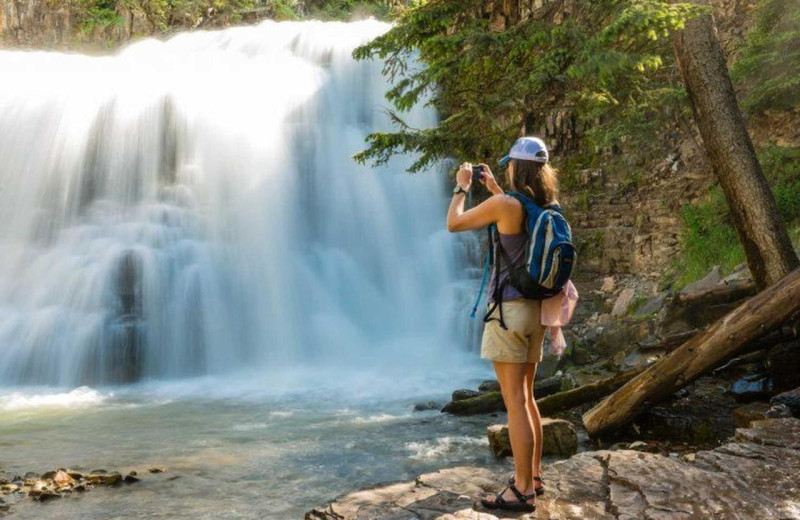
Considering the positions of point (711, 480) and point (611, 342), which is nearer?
point (711, 480)

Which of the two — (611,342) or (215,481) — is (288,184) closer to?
(611,342)

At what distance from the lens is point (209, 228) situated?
15234 mm

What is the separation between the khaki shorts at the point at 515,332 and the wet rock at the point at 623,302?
9.14 meters

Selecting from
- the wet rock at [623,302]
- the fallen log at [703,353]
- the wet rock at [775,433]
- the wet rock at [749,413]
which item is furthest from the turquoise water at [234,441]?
the wet rock at [623,302]

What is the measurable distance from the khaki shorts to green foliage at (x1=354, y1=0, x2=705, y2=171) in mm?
2858

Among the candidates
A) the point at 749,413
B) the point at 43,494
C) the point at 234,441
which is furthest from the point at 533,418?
the point at 234,441

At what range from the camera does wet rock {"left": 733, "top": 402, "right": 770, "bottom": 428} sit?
5.86 meters

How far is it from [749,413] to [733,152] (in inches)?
100

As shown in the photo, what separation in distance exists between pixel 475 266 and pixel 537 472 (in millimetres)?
11650

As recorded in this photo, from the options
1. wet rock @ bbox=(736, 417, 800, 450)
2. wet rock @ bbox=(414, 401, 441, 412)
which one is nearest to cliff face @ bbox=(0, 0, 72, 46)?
wet rock @ bbox=(414, 401, 441, 412)

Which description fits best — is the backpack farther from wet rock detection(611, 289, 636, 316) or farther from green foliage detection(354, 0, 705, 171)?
wet rock detection(611, 289, 636, 316)

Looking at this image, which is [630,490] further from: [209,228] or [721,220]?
[209,228]

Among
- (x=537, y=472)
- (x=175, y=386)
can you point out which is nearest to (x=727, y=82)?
(x=537, y=472)

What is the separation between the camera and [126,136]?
16.5 metres
